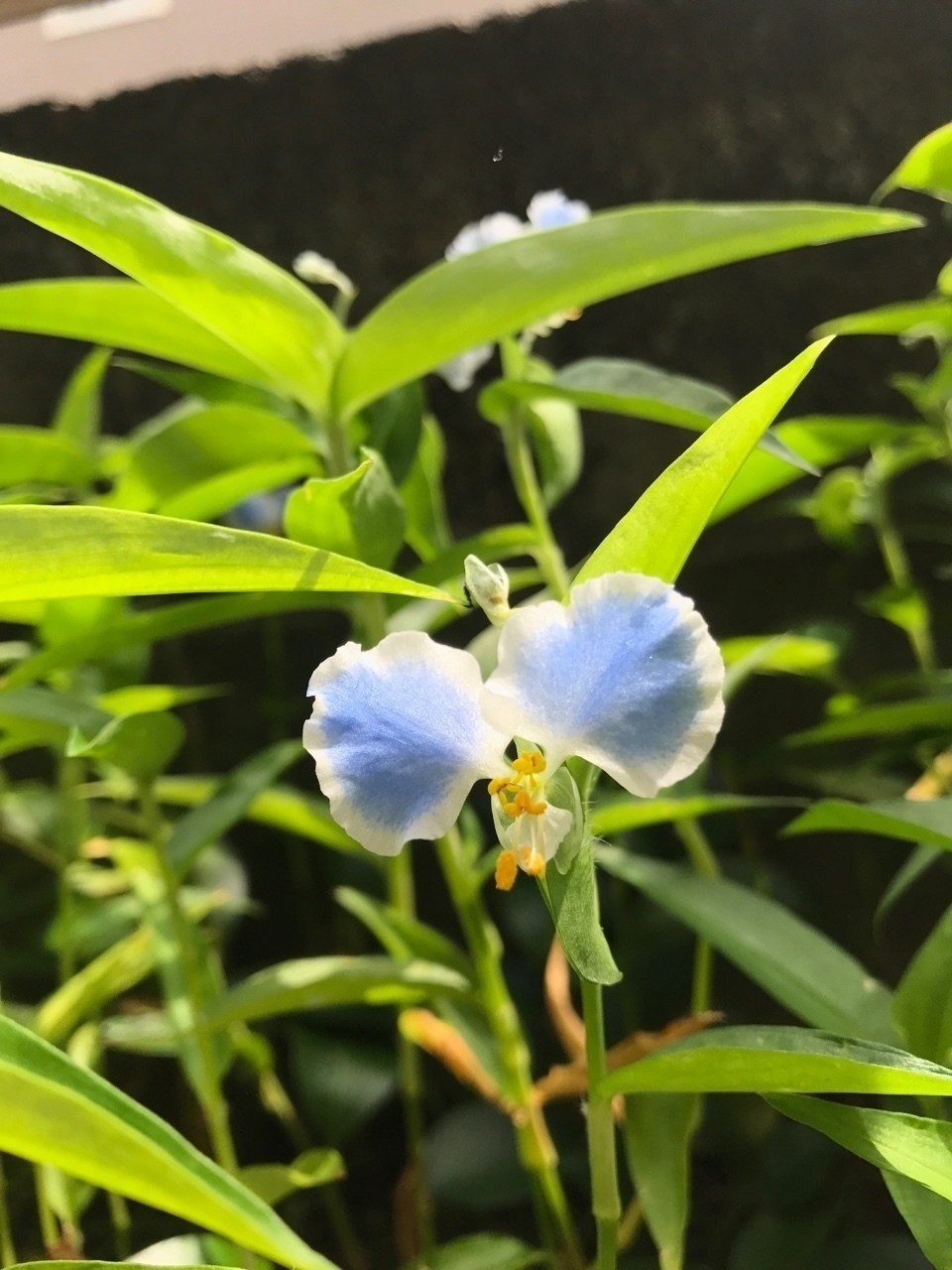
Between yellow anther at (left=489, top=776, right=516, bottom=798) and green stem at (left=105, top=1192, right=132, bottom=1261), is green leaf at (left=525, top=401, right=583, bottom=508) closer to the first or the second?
yellow anther at (left=489, top=776, right=516, bottom=798)

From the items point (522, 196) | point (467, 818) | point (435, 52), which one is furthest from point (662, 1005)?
point (435, 52)

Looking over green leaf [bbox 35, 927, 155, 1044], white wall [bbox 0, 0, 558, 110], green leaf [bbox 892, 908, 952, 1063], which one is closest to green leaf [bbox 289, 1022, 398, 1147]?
green leaf [bbox 35, 927, 155, 1044]

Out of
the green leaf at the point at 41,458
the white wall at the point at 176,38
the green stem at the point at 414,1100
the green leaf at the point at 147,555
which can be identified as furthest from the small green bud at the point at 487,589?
the white wall at the point at 176,38

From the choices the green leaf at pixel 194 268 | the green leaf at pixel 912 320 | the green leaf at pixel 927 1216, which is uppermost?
the green leaf at pixel 194 268

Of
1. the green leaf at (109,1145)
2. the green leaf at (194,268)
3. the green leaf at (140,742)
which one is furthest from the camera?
the green leaf at (140,742)

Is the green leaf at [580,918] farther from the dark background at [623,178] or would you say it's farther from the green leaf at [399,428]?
the dark background at [623,178]

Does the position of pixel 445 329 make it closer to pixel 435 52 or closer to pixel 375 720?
pixel 375 720

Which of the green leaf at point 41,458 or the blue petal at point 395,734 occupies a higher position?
the green leaf at point 41,458
